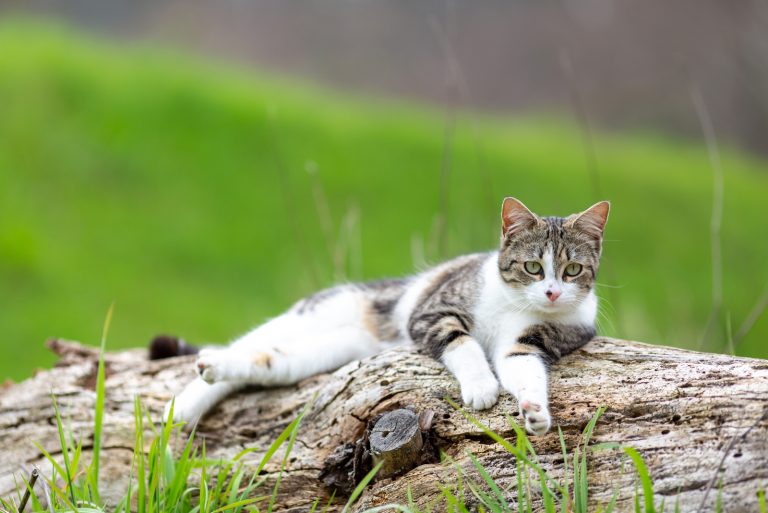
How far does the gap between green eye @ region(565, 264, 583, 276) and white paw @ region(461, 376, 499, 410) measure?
485mm

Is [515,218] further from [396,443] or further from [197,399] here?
[197,399]

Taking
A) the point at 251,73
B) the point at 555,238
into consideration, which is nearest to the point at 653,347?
the point at 555,238

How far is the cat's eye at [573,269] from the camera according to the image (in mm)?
2828

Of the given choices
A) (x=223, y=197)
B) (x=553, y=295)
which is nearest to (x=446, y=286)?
(x=553, y=295)

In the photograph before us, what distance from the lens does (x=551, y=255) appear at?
280 centimetres

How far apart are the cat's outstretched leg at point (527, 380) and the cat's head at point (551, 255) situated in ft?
0.61

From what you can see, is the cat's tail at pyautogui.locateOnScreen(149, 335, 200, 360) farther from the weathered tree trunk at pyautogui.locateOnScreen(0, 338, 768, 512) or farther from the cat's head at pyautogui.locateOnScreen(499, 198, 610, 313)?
the cat's head at pyautogui.locateOnScreen(499, 198, 610, 313)

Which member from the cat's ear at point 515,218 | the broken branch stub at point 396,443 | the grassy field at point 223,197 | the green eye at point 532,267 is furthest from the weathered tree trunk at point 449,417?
the grassy field at point 223,197

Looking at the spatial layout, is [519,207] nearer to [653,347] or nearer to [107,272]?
[653,347]

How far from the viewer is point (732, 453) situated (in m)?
2.14

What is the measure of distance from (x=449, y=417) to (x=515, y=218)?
2.42 ft

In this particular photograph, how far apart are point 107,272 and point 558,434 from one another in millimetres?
5455

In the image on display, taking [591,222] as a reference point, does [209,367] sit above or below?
below

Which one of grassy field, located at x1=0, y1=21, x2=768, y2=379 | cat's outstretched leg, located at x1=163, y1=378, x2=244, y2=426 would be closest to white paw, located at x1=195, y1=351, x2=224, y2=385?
cat's outstretched leg, located at x1=163, y1=378, x2=244, y2=426
